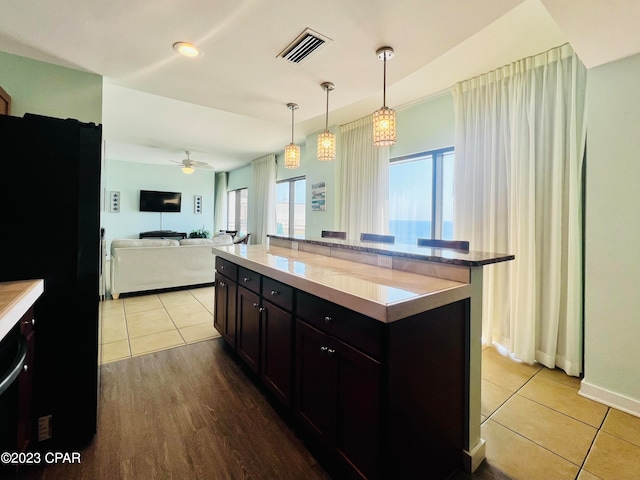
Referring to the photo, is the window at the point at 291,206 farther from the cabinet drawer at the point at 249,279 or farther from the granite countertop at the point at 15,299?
the granite countertop at the point at 15,299

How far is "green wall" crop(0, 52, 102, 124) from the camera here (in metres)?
2.19

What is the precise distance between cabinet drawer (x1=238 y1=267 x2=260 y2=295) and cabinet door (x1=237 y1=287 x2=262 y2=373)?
0.04 m

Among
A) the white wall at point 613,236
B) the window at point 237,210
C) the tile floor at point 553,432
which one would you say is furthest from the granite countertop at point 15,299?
the window at point 237,210

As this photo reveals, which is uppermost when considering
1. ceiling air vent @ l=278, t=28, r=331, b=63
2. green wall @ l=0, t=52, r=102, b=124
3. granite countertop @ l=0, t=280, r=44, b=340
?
ceiling air vent @ l=278, t=28, r=331, b=63

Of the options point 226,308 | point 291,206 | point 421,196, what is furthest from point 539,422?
point 291,206

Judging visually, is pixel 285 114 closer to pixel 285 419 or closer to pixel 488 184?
pixel 488 184

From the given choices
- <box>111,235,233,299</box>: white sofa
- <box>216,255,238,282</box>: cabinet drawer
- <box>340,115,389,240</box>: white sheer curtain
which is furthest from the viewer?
<box>111,235,233,299</box>: white sofa

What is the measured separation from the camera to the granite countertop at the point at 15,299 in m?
0.98

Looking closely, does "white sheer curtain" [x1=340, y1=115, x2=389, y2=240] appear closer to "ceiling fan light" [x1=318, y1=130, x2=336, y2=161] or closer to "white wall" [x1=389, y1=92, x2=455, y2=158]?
"white wall" [x1=389, y1=92, x2=455, y2=158]

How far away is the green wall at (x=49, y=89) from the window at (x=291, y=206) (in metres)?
4.04

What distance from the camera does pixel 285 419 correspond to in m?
1.81

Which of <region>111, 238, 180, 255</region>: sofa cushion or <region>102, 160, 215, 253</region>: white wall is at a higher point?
<region>102, 160, 215, 253</region>: white wall

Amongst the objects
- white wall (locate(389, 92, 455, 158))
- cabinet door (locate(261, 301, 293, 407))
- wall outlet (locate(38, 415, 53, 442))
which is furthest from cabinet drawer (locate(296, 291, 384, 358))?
white wall (locate(389, 92, 455, 158))

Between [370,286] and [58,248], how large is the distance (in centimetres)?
161
